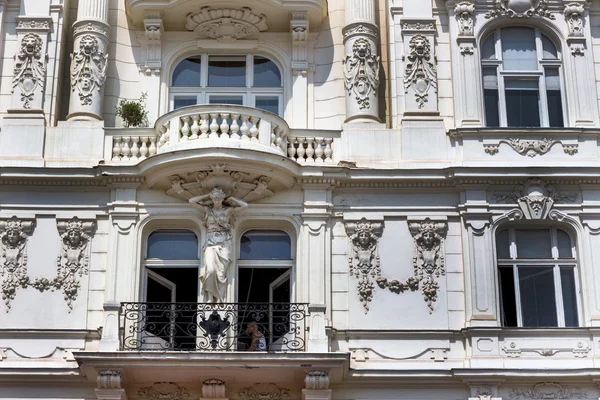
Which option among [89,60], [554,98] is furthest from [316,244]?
[89,60]

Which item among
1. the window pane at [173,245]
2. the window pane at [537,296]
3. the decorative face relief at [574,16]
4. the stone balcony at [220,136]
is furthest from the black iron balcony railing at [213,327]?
the decorative face relief at [574,16]

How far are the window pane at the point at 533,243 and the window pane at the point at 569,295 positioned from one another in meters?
0.41

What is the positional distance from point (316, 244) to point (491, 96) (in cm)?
432

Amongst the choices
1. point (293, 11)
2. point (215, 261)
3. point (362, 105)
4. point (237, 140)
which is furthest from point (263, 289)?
point (293, 11)

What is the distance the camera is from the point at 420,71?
1984 centimetres

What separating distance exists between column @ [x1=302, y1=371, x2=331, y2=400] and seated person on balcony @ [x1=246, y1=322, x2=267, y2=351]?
3.11 feet

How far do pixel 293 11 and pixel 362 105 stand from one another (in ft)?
7.57

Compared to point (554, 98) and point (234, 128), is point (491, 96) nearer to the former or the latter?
point (554, 98)

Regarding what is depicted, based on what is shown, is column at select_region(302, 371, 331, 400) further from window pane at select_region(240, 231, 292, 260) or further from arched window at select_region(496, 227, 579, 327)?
arched window at select_region(496, 227, 579, 327)

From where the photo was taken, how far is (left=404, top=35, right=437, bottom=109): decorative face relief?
19750mm

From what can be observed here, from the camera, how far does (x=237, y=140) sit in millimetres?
18750

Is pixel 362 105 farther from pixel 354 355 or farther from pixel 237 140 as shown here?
pixel 354 355

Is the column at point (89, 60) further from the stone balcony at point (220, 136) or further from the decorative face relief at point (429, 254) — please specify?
the decorative face relief at point (429, 254)


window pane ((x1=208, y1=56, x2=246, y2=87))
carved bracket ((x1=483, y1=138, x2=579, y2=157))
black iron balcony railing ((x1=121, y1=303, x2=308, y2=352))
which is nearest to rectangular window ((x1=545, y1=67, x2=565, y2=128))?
carved bracket ((x1=483, y1=138, x2=579, y2=157))
